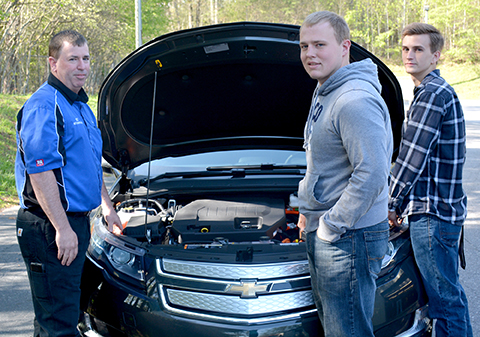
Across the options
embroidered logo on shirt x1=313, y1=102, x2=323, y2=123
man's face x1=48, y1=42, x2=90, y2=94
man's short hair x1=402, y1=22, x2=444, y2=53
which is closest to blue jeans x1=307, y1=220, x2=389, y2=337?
embroidered logo on shirt x1=313, y1=102, x2=323, y2=123

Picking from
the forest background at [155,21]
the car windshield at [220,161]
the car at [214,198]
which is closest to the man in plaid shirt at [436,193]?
the car at [214,198]

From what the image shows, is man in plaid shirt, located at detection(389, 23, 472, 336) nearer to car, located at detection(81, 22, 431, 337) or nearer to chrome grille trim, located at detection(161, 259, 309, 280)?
car, located at detection(81, 22, 431, 337)

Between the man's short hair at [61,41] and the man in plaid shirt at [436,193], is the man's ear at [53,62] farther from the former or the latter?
the man in plaid shirt at [436,193]

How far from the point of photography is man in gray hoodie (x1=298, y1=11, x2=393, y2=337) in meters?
1.62

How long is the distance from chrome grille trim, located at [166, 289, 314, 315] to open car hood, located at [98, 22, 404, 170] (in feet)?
3.87

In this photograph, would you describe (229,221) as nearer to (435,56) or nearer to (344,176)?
(344,176)

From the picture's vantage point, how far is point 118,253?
2.38 metres

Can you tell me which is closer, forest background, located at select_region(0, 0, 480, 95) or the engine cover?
the engine cover

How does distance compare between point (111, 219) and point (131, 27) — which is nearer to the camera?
point (111, 219)

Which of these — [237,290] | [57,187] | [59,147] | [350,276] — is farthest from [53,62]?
[350,276]

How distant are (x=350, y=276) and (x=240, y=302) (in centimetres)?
55

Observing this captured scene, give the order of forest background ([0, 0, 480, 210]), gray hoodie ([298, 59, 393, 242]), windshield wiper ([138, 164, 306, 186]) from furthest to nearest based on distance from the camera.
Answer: forest background ([0, 0, 480, 210]) → windshield wiper ([138, 164, 306, 186]) → gray hoodie ([298, 59, 393, 242])

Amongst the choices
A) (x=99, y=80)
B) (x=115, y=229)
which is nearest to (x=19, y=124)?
(x=115, y=229)

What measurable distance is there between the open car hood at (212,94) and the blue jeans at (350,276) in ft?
3.75
